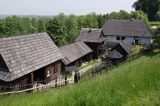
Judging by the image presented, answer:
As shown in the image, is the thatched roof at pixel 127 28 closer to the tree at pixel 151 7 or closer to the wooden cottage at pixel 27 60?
the wooden cottage at pixel 27 60

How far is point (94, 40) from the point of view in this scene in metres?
46.7

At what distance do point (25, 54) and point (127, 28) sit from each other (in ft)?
124

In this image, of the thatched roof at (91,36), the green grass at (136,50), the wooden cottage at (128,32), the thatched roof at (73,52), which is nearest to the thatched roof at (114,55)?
the thatched roof at (73,52)

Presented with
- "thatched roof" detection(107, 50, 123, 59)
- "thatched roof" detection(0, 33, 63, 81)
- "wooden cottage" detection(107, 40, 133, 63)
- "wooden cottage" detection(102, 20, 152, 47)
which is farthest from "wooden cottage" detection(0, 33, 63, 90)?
"wooden cottage" detection(102, 20, 152, 47)

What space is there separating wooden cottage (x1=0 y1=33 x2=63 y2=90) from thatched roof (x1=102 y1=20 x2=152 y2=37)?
30518 millimetres

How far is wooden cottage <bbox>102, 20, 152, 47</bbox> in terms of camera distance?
55.2 metres

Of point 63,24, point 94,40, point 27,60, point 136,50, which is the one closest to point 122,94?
point 27,60

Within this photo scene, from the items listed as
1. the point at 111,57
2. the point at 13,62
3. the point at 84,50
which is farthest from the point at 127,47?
the point at 13,62

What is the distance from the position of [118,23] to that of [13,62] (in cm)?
4095

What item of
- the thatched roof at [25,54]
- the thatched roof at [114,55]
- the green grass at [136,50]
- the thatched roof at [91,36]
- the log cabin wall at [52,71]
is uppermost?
the thatched roof at [25,54]

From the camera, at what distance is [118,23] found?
196 ft

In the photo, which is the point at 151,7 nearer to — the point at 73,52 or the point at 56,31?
the point at 56,31

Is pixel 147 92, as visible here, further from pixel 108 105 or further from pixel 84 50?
pixel 84 50

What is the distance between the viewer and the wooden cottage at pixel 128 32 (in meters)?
55.2
